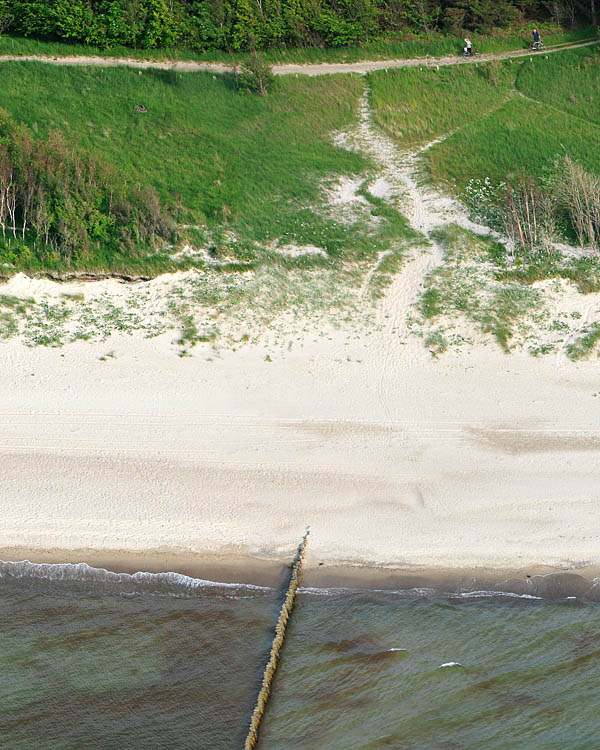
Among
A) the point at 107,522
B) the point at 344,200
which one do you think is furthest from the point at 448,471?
the point at 344,200

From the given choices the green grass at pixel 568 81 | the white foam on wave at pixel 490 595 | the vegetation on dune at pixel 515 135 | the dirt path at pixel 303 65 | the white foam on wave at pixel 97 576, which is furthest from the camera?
the green grass at pixel 568 81

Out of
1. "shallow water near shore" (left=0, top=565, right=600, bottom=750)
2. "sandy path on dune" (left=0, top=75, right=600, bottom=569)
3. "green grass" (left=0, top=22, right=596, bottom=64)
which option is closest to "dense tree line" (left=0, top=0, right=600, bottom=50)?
"green grass" (left=0, top=22, right=596, bottom=64)

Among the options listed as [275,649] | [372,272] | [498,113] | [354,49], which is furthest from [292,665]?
[354,49]

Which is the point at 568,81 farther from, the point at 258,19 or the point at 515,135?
the point at 258,19

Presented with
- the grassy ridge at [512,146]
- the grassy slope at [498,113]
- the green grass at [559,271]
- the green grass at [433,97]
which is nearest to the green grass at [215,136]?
the green grass at [433,97]

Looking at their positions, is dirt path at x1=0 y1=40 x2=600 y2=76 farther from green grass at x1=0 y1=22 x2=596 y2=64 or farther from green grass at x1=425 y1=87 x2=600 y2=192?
green grass at x1=425 y1=87 x2=600 y2=192

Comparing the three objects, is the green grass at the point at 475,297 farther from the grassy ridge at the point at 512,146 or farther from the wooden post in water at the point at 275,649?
the wooden post in water at the point at 275,649

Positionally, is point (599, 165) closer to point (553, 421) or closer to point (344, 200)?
point (344, 200)
